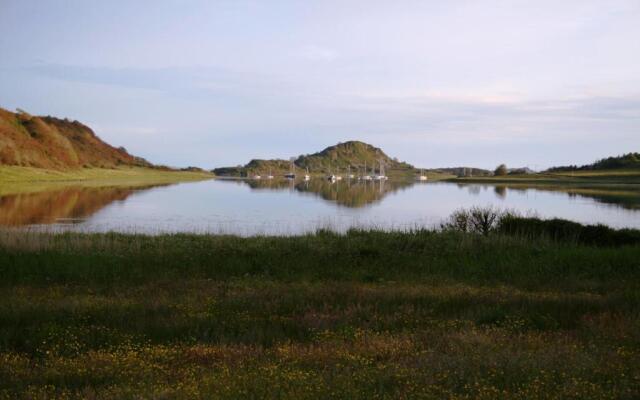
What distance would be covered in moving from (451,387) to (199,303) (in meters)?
6.70

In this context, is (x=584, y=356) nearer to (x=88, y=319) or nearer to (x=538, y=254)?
(x=88, y=319)

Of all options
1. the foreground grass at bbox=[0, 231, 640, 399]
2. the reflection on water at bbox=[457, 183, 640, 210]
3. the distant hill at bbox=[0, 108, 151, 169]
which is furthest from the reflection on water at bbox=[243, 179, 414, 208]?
the distant hill at bbox=[0, 108, 151, 169]

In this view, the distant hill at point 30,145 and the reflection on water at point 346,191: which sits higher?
the distant hill at point 30,145

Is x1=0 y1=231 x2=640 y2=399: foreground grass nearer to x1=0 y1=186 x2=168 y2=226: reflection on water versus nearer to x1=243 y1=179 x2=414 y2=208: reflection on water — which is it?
x1=0 y1=186 x2=168 y2=226: reflection on water

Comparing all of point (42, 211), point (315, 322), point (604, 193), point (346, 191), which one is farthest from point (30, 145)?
point (315, 322)

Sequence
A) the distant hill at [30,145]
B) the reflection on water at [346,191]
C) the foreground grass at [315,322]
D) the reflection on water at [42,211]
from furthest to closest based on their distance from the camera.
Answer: the distant hill at [30,145] → the reflection on water at [346,191] → the reflection on water at [42,211] → the foreground grass at [315,322]

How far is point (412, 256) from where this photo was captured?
19.2 metres

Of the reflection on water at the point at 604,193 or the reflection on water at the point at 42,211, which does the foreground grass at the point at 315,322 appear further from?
the reflection on water at the point at 604,193

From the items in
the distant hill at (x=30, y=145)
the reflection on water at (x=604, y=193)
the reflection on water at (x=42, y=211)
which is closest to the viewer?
the reflection on water at (x=42, y=211)

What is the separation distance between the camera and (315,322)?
33.9 feet

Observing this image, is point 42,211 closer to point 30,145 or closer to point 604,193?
point 604,193

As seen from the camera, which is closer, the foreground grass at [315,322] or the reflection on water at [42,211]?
the foreground grass at [315,322]

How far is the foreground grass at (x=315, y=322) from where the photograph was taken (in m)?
6.84

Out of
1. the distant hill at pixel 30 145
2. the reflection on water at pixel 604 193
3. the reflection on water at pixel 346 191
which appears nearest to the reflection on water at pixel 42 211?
the reflection on water at pixel 346 191
